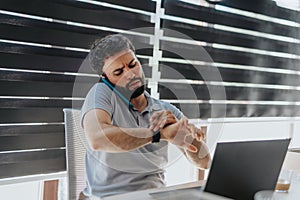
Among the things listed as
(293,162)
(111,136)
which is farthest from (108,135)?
(293,162)

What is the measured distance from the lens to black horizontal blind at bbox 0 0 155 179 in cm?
168

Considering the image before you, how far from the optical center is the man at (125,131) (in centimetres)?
138

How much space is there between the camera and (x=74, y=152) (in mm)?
1583

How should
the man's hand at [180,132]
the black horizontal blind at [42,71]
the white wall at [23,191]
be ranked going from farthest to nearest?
the white wall at [23,191]
the black horizontal blind at [42,71]
the man's hand at [180,132]

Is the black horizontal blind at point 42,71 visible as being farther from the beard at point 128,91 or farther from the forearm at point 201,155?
the forearm at point 201,155

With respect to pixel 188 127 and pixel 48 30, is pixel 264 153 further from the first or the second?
pixel 48 30

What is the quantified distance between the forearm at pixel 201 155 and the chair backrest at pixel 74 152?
0.48 metres

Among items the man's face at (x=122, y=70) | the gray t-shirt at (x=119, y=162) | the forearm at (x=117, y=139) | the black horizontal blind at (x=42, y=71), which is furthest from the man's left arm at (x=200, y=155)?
the black horizontal blind at (x=42, y=71)

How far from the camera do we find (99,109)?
1429 mm

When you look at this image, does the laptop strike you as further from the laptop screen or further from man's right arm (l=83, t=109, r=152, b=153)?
man's right arm (l=83, t=109, r=152, b=153)

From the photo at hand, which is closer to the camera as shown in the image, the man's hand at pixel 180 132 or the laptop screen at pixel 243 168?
the laptop screen at pixel 243 168

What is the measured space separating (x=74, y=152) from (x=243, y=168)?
801mm

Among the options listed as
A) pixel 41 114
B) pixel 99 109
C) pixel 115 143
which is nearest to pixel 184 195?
pixel 115 143

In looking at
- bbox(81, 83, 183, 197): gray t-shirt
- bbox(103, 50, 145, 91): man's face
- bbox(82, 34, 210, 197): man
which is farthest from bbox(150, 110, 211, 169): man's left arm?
bbox(103, 50, 145, 91): man's face
